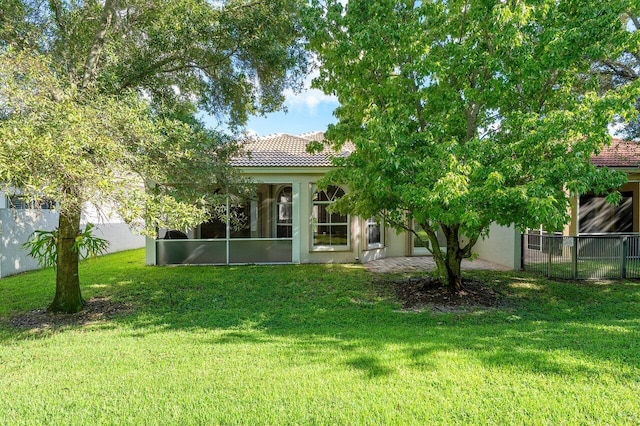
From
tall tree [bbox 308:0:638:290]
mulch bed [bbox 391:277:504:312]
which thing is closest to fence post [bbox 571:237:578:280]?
mulch bed [bbox 391:277:504:312]

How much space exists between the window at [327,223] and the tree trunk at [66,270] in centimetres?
800

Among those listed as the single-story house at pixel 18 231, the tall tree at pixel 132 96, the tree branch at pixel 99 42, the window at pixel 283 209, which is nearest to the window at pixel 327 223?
the window at pixel 283 209

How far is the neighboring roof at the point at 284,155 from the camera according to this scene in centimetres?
1296

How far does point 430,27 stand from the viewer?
7699 millimetres

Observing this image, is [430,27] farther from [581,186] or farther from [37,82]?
[37,82]

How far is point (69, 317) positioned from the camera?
24.1ft

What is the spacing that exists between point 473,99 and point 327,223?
7.72m

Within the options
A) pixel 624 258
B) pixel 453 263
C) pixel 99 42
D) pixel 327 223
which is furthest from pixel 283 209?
pixel 624 258

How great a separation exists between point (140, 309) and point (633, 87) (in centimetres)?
1045

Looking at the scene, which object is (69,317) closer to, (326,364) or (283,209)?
(326,364)

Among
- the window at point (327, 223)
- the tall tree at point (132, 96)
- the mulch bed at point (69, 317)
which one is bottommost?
the mulch bed at point (69, 317)

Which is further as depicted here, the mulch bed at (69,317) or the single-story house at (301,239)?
the single-story house at (301,239)

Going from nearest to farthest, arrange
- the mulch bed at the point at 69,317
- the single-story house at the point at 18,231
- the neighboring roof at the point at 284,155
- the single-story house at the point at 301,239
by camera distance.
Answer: the mulch bed at the point at 69,317 → the single-story house at the point at 18,231 → the neighboring roof at the point at 284,155 → the single-story house at the point at 301,239

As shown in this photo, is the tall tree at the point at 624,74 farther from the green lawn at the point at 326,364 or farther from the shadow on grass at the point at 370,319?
the green lawn at the point at 326,364
